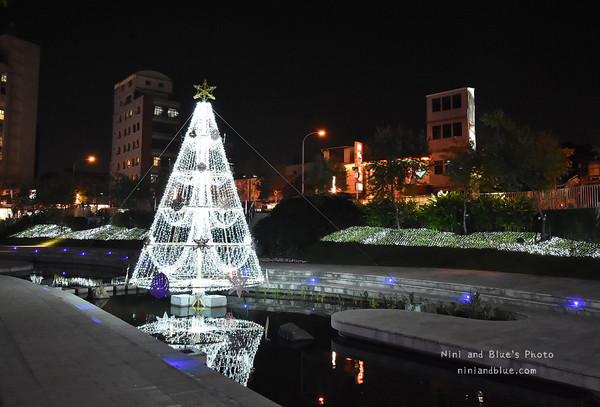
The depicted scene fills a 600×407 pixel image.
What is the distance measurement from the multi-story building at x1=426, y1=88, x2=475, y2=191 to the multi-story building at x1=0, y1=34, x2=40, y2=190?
67.7m

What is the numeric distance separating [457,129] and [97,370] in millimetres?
39713

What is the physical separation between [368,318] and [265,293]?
7100mm

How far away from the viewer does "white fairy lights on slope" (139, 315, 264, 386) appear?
9168 mm

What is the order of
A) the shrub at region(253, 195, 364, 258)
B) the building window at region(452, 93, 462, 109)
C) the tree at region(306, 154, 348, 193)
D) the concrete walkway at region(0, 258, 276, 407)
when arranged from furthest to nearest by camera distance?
the tree at region(306, 154, 348, 193)
the building window at region(452, 93, 462, 109)
the shrub at region(253, 195, 364, 258)
the concrete walkway at region(0, 258, 276, 407)

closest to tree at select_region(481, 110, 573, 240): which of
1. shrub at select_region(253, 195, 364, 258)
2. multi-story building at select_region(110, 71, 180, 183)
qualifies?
shrub at select_region(253, 195, 364, 258)

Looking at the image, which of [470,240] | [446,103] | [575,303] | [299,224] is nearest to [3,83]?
[299,224]

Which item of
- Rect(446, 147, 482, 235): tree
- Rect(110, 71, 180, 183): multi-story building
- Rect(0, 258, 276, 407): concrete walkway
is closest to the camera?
Rect(0, 258, 276, 407): concrete walkway

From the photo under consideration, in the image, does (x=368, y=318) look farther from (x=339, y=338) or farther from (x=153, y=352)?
(x=153, y=352)

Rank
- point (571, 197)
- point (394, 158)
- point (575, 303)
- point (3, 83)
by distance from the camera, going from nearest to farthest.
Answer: point (575, 303) < point (571, 197) < point (394, 158) < point (3, 83)

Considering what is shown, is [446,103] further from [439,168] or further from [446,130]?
[439,168]

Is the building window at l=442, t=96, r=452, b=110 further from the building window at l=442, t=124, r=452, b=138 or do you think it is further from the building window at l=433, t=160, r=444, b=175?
the building window at l=433, t=160, r=444, b=175

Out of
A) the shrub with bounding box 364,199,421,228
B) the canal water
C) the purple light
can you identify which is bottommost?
the canal water

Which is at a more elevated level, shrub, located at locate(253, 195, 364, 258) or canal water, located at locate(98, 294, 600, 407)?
shrub, located at locate(253, 195, 364, 258)

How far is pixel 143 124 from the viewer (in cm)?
7388
